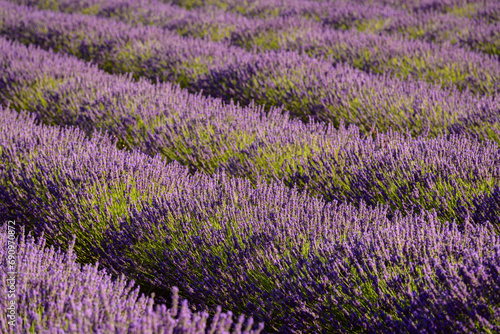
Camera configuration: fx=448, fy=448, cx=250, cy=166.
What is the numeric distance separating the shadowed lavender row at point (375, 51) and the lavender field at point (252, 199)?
4cm

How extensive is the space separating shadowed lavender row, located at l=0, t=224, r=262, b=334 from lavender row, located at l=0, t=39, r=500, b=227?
3.69 ft

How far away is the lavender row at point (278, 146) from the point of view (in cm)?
235

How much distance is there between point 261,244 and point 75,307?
0.84m

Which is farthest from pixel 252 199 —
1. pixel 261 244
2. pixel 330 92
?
pixel 330 92

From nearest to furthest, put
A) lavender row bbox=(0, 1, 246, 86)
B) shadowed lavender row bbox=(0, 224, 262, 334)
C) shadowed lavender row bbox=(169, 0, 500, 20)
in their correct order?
shadowed lavender row bbox=(0, 224, 262, 334) < lavender row bbox=(0, 1, 246, 86) < shadowed lavender row bbox=(169, 0, 500, 20)

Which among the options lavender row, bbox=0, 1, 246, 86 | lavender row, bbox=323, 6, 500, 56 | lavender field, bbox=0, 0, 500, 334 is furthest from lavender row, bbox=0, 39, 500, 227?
lavender row, bbox=323, 6, 500, 56

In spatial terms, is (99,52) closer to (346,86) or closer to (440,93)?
(346,86)

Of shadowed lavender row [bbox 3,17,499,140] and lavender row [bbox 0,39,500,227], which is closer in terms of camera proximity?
lavender row [bbox 0,39,500,227]

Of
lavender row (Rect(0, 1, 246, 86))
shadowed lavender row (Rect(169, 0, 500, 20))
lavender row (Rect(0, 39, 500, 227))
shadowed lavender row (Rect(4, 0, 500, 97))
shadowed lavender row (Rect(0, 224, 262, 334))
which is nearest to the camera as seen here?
shadowed lavender row (Rect(0, 224, 262, 334))

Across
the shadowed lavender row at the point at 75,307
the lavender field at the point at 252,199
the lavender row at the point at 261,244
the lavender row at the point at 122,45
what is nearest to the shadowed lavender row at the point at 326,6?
the lavender row at the point at 122,45

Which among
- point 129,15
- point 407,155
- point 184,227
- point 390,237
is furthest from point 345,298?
point 129,15

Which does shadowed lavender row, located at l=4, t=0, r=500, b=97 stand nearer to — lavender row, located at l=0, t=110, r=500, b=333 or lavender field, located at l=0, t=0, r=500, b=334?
lavender field, located at l=0, t=0, r=500, b=334

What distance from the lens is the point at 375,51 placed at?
5027 millimetres

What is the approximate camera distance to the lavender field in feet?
5.00
